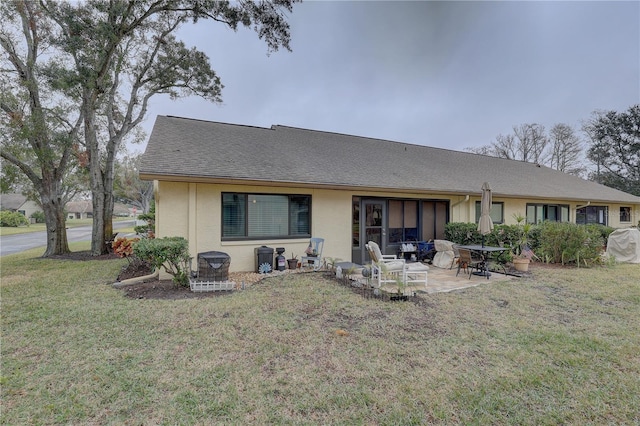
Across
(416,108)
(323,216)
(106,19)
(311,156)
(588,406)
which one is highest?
(416,108)

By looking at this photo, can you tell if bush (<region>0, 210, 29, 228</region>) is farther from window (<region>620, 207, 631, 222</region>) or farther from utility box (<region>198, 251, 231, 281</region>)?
window (<region>620, 207, 631, 222</region>)

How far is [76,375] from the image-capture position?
3053mm

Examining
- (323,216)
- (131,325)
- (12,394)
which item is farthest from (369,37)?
(12,394)

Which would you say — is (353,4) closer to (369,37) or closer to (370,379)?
(369,37)

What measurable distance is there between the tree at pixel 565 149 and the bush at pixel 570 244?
32.0 m

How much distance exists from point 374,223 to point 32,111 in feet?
42.6

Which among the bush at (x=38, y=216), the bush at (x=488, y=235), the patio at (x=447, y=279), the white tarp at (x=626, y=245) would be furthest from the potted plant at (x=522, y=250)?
the bush at (x=38, y=216)

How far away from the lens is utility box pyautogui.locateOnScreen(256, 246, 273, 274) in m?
7.86

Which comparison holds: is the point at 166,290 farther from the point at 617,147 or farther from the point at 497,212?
the point at 617,147

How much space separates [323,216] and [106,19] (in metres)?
8.96

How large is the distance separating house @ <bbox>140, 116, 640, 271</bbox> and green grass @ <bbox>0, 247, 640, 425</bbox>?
2.52 m

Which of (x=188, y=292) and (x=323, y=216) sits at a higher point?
(x=323, y=216)

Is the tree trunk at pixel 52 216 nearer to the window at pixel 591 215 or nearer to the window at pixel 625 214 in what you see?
the window at pixel 591 215

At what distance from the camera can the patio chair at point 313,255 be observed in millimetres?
8547
